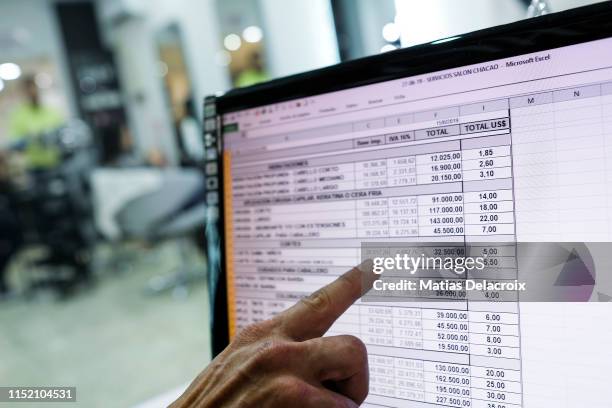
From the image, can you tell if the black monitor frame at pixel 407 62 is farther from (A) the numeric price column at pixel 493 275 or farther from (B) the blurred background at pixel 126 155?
(B) the blurred background at pixel 126 155

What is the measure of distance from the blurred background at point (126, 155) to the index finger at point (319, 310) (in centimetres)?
40

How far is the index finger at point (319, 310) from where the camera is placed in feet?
1.31

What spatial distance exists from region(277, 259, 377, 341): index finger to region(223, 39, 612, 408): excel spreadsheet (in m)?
0.05

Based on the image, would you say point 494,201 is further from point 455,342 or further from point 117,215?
point 117,215

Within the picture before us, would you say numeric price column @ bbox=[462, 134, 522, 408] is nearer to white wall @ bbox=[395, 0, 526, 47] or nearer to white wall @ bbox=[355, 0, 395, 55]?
white wall @ bbox=[395, 0, 526, 47]

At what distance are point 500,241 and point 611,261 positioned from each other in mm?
79

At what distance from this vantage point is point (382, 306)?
1.45 feet

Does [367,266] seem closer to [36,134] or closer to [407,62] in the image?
[407,62]

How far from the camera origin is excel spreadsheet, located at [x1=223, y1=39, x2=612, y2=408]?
36 cm

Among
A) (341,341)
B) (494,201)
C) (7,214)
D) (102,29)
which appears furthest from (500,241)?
(102,29)

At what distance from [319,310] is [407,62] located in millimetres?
239

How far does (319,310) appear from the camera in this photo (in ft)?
1.32

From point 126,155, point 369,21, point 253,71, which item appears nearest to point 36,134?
point 126,155

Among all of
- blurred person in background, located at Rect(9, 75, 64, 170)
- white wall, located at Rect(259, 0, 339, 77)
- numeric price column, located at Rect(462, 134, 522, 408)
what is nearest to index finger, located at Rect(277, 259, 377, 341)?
numeric price column, located at Rect(462, 134, 522, 408)
